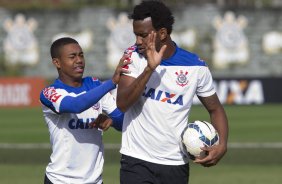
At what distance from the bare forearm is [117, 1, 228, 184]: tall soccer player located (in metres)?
0.01

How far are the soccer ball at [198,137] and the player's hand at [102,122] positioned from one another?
0.77 m

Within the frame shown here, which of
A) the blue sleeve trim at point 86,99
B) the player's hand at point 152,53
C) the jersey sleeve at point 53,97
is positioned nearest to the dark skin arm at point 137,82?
the player's hand at point 152,53

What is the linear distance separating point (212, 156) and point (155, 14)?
117 cm

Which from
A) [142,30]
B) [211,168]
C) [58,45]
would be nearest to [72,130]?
[58,45]

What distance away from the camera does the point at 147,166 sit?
7309 millimetres

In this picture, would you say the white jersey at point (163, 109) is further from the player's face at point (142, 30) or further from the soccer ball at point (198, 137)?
the player's face at point (142, 30)

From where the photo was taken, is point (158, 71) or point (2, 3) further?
point (2, 3)

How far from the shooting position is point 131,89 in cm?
702

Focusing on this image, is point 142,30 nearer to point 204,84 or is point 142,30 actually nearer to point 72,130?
point 204,84

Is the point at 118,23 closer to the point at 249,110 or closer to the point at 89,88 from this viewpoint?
the point at 249,110

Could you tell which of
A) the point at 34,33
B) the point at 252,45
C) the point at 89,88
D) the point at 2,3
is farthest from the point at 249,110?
the point at 89,88

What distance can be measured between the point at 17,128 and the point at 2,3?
606 inches

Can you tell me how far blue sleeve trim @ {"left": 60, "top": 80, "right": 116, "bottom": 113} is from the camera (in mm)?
7445

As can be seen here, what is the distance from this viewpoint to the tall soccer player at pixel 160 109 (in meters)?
7.19
